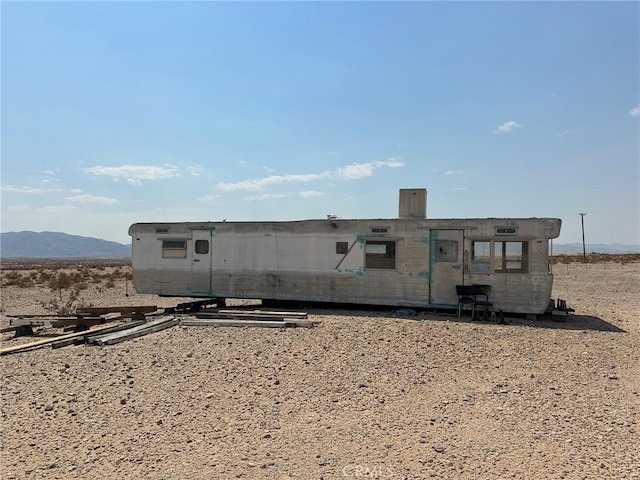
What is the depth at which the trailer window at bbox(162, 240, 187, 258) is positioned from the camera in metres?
13.6

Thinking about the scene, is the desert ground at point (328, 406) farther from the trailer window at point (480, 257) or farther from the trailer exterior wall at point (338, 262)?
the trailer window at point (480, 257)

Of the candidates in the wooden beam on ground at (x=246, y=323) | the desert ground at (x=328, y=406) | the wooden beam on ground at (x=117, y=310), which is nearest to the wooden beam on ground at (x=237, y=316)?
the wooden beam on ground at (x=246, y=323)

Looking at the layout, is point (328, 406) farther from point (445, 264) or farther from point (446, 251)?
point (446, 251)

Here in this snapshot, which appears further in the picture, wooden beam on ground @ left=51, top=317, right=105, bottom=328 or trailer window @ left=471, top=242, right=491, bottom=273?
trailer window @ left=471, top=242, right=491, bottom=273

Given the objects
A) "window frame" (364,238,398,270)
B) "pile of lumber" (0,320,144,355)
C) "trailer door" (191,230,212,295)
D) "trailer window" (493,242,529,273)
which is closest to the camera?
"pile of lumber" (0,320,144,355)

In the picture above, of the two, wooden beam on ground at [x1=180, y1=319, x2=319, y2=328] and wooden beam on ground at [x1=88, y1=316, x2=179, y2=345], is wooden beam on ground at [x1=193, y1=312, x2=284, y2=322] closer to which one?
wooden beam on ground at [x1=180, y1=319, x2=319, y2=328]

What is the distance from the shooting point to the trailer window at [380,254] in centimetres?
1200

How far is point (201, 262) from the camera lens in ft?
44.2

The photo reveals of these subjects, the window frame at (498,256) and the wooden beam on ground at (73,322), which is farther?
the window frame at (498,256)

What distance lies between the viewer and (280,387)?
19.3 feet

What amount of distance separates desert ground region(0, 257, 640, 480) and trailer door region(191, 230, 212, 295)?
13.4ft

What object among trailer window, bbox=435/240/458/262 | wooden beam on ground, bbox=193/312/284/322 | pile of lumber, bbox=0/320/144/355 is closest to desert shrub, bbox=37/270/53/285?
wooden beam on ground, bbox=193/312/284/322

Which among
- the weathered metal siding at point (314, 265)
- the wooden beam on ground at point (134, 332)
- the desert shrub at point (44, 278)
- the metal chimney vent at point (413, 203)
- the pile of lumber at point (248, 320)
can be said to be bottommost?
the desert shrub at point (44, 278)

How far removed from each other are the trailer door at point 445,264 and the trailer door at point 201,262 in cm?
668
